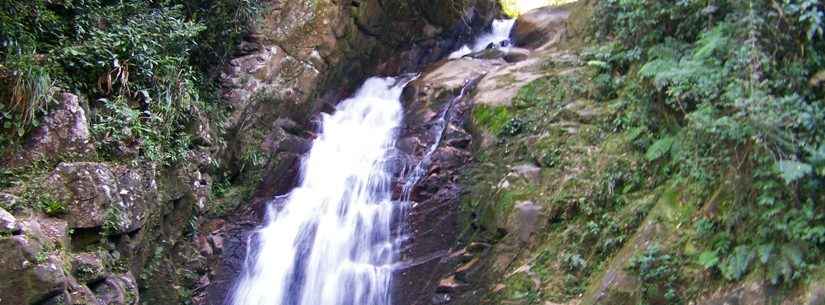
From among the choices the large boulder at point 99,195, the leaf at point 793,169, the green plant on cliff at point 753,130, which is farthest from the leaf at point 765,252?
the large boulder at point 99,195

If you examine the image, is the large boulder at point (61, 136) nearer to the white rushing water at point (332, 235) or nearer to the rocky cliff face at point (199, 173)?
the rocky cliff face at point (199, 173)

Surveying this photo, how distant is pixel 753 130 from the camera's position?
575cm

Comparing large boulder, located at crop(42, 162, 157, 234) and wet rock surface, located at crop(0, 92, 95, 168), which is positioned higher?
wet rock surface, located at crop(0, 92, 95, 168)

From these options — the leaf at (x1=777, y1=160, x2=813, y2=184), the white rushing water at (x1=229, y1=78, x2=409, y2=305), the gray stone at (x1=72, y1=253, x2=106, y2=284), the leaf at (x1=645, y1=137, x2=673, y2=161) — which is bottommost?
the white rushing water at (x1=229, y1=78, x2=409, y2=305)

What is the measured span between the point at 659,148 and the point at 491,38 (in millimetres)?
11948

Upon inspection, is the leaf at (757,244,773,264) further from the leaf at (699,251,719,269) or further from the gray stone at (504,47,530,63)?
the gray stone at (504,47,530,63)

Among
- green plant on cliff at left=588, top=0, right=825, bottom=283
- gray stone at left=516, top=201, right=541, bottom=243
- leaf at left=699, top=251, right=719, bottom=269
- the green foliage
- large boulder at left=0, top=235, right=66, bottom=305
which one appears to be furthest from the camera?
the green foliage

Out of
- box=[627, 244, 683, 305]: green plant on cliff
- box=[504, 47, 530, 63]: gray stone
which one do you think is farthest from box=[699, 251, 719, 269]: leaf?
box=[504, 47, 530, 63]: gray stone

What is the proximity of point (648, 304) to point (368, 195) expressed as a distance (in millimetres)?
5598

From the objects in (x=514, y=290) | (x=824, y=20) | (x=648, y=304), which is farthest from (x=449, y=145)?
(x=824, y=20)

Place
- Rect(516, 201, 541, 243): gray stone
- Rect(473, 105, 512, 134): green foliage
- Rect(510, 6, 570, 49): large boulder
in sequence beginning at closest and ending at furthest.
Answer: Rect(516, 201, 541, 243): gray stone, Rect(473, 105, 512, 134): green foliage, Rect(510, 6, 570, 49): large boulder

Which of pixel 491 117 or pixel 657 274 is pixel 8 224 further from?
pixel 491 117

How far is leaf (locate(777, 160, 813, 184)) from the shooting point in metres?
5.25

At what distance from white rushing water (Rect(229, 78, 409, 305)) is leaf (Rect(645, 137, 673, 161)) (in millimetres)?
4021
